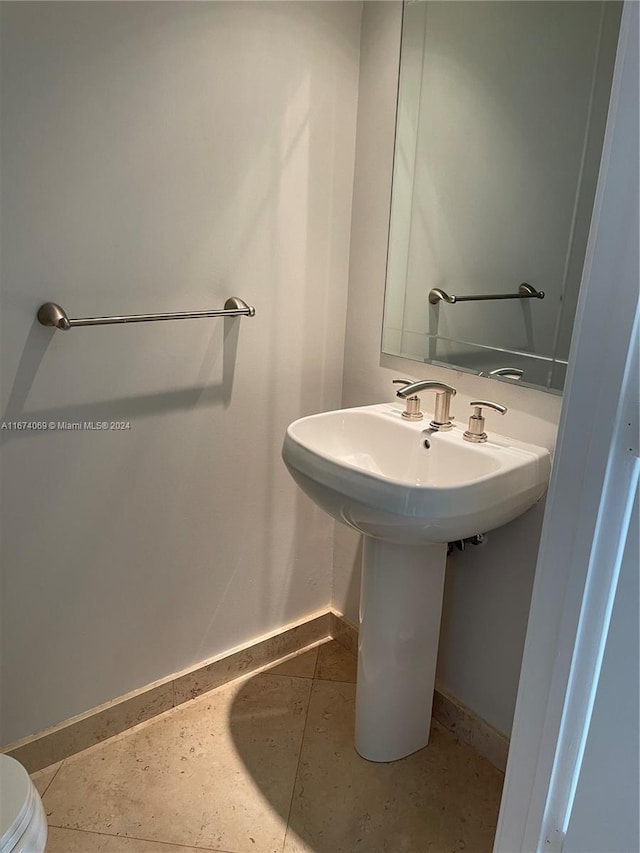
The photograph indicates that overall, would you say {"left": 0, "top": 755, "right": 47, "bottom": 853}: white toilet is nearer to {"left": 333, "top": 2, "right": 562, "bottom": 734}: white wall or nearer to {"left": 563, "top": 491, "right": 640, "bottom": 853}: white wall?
{"left": 563, "top": 491, "right": 640, "bottom": 853}: white wall

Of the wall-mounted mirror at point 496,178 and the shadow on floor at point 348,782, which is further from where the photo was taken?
the shadow on floor at point 348,782

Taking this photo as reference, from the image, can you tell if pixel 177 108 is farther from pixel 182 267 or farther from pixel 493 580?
pixel 493 580

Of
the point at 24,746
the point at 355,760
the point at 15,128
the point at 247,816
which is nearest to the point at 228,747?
the point at 247,816

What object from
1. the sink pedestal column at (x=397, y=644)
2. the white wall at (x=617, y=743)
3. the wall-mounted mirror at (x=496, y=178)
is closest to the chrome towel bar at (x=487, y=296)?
the wall-mounted mirror at (x=496, y=178)

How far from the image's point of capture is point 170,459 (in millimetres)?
1586

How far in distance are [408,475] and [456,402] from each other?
0.71 feet

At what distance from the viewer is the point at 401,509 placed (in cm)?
117

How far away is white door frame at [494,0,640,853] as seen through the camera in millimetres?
776

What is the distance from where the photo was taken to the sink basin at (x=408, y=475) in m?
1.17

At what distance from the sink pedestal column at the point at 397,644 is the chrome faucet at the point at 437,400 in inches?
11.4

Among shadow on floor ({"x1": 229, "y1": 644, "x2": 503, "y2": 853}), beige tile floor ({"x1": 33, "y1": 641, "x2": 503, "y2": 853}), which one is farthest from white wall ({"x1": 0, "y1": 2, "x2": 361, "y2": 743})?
shadow on floor ({"x1": 229, "y1": 644, "x2": 503, "y2": 853})

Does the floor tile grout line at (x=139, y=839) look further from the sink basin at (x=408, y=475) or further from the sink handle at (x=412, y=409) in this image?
the sink handle at (x=412, y=409)

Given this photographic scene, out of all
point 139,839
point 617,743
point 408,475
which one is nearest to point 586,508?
point 617,743

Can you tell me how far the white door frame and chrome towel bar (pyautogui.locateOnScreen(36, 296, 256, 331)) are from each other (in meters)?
0.88
